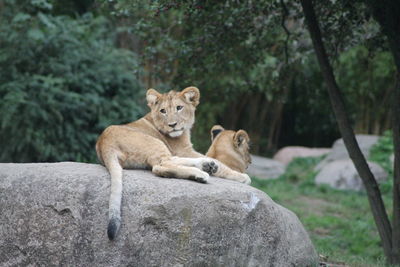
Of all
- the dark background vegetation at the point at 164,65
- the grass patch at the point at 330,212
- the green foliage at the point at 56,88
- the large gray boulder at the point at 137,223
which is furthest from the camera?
the green foliage at the point at 56,88

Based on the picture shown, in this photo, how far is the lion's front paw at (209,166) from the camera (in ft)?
18.9

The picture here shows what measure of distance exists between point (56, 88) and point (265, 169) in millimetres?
6049

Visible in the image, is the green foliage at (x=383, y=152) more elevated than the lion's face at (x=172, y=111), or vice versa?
the lion's face at (x=172, y=111)

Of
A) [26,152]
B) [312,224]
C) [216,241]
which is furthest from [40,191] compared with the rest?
[26,152]

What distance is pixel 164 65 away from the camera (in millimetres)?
9344

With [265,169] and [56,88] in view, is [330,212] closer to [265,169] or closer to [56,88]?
[265,169]

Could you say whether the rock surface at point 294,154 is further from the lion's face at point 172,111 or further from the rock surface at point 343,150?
the lion's face at point 172,111

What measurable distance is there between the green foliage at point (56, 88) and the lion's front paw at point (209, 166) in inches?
268

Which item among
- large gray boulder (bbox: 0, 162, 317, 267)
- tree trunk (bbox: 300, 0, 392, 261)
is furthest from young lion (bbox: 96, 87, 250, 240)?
tree trunk (bbox: 300, 0, 392, 261)

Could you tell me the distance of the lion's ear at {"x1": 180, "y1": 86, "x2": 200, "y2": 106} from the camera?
6465mm

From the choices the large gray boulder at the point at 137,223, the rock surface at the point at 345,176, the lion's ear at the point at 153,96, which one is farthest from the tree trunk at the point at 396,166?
the rock surface at the point at 345,176

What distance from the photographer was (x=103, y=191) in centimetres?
519

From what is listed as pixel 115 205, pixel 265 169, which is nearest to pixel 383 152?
pixel 265 169

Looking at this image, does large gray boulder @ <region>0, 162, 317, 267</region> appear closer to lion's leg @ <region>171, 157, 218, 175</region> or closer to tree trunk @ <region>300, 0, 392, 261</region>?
lion's leg @ <region>171, 157, 218, 175</region>
